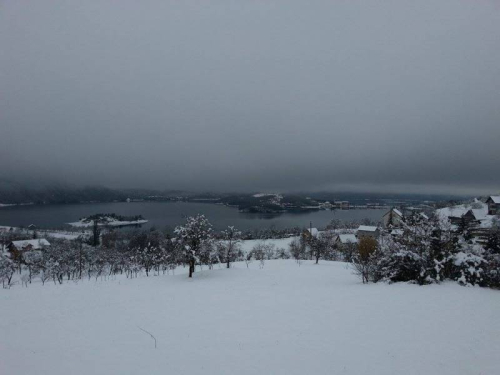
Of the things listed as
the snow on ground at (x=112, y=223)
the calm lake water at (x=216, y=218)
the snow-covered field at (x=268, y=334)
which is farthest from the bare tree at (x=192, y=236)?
the snow on ground at (x=112, y=223)

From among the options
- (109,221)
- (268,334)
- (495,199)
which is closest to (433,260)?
(268,334)

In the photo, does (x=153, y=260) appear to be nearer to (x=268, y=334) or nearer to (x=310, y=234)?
(x=268, y=334)

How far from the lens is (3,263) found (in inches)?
870

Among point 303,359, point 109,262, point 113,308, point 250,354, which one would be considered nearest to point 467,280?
point 303,359

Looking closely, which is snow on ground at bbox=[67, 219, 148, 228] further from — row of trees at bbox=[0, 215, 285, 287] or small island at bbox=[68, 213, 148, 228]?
row of trees at bbox=[0, 215, 285, 287]

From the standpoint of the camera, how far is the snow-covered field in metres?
5.73

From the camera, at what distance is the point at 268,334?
730cm

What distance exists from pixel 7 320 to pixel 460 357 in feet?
48.6

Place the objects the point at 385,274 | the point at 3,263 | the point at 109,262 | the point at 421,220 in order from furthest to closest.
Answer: the point at 109,262
the point at 3,263
the point at 421,220
the point at 385,274

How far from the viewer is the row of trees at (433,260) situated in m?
11.4

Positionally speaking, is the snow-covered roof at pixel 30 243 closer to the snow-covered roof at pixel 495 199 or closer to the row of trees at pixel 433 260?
the row of trees at pixel 433 260

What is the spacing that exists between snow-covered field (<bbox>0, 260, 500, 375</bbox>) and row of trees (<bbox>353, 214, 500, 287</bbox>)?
1.00 m

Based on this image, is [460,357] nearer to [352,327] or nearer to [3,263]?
[352,327]

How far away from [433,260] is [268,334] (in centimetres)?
994
